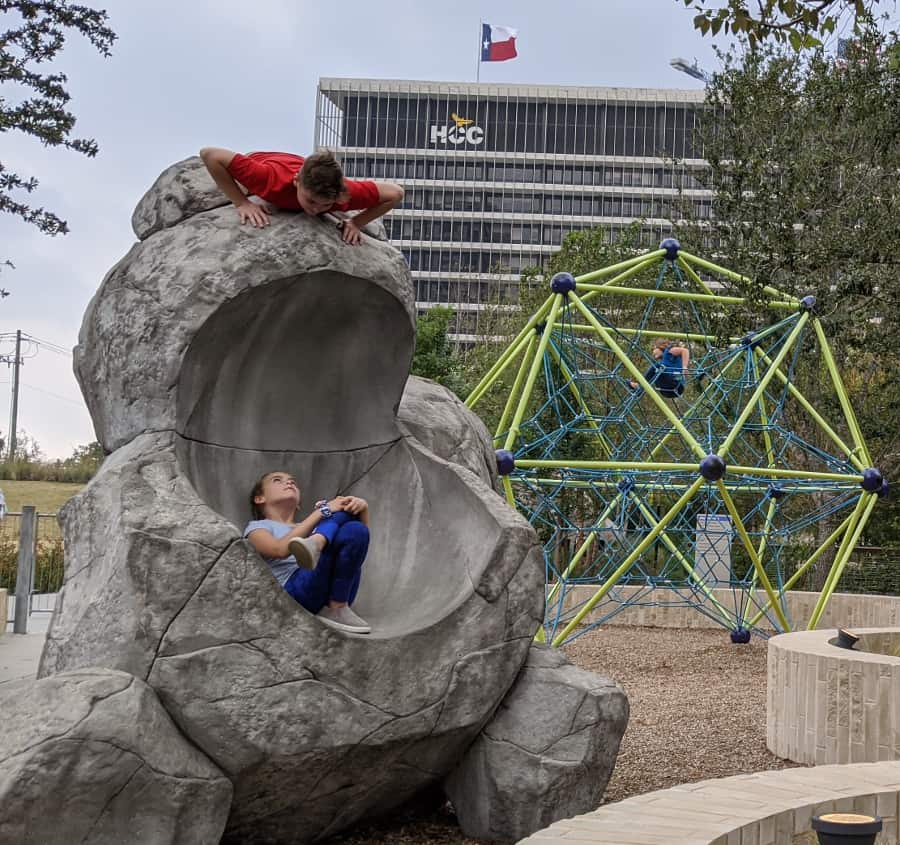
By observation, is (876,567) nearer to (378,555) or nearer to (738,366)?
(738,366)

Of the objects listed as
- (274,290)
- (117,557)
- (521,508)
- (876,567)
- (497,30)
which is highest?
(497,30)

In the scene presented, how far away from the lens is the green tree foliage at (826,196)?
42.9 ft

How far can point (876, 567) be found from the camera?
19.7 metres

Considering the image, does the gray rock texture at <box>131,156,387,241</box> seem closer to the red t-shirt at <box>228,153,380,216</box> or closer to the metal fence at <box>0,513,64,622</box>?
the red t-shirt at <box>228,153,380,216</box>

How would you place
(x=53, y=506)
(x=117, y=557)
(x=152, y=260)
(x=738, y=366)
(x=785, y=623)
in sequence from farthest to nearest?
(x=53, y=506)
(x=738, y=366)
(x=785, y=623)
(x=152, y=260)
(x=117, y=557)

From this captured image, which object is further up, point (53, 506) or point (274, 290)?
point (274, 290)

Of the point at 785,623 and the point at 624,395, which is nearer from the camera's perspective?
the point at 785,623

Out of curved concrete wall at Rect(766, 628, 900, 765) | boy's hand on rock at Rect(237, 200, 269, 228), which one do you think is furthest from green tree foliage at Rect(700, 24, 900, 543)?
boy's hand on rock at Rect(237, 200, 269, 228)

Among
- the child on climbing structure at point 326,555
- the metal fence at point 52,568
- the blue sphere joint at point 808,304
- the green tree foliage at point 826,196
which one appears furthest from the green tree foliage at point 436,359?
the child on climbing structure at point 326,555

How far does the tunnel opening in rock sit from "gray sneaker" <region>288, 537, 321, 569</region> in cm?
45

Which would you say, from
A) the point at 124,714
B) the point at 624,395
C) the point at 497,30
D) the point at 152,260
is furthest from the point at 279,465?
the point at 497,30

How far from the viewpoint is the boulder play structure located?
4492 millimetres

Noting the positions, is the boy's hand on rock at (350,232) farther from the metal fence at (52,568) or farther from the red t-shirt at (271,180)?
the metal fence at (52,568)

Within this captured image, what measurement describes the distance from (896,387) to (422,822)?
14846 mm
